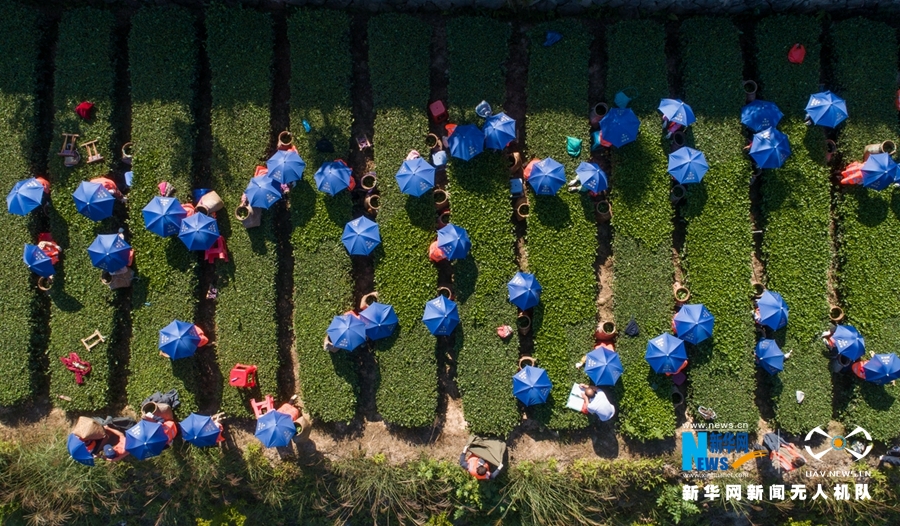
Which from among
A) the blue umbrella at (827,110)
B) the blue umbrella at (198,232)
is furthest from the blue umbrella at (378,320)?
the blue umbrella at (827,110)

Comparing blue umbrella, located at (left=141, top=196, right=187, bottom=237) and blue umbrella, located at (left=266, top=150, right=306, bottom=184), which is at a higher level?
blue umbrella, located at (left=266, top=150, right=306, bottom=184)

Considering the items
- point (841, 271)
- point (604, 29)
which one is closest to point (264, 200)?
point (604, 29)

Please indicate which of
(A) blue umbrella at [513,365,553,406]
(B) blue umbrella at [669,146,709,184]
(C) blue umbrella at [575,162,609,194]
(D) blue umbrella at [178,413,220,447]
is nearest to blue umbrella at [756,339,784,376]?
(B) blue umbrella at [669,146,709,184]

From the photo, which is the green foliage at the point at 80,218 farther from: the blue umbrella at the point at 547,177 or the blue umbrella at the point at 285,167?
the blue umbrella at the point at 547,177

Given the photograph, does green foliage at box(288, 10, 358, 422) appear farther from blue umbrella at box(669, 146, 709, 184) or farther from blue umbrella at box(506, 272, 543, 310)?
blue umbrella at box(669, 146, 709, 184)

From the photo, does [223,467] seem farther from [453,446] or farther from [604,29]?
[604,29]

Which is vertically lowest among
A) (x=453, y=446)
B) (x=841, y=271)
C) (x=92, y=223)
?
(x=453, y=446)
